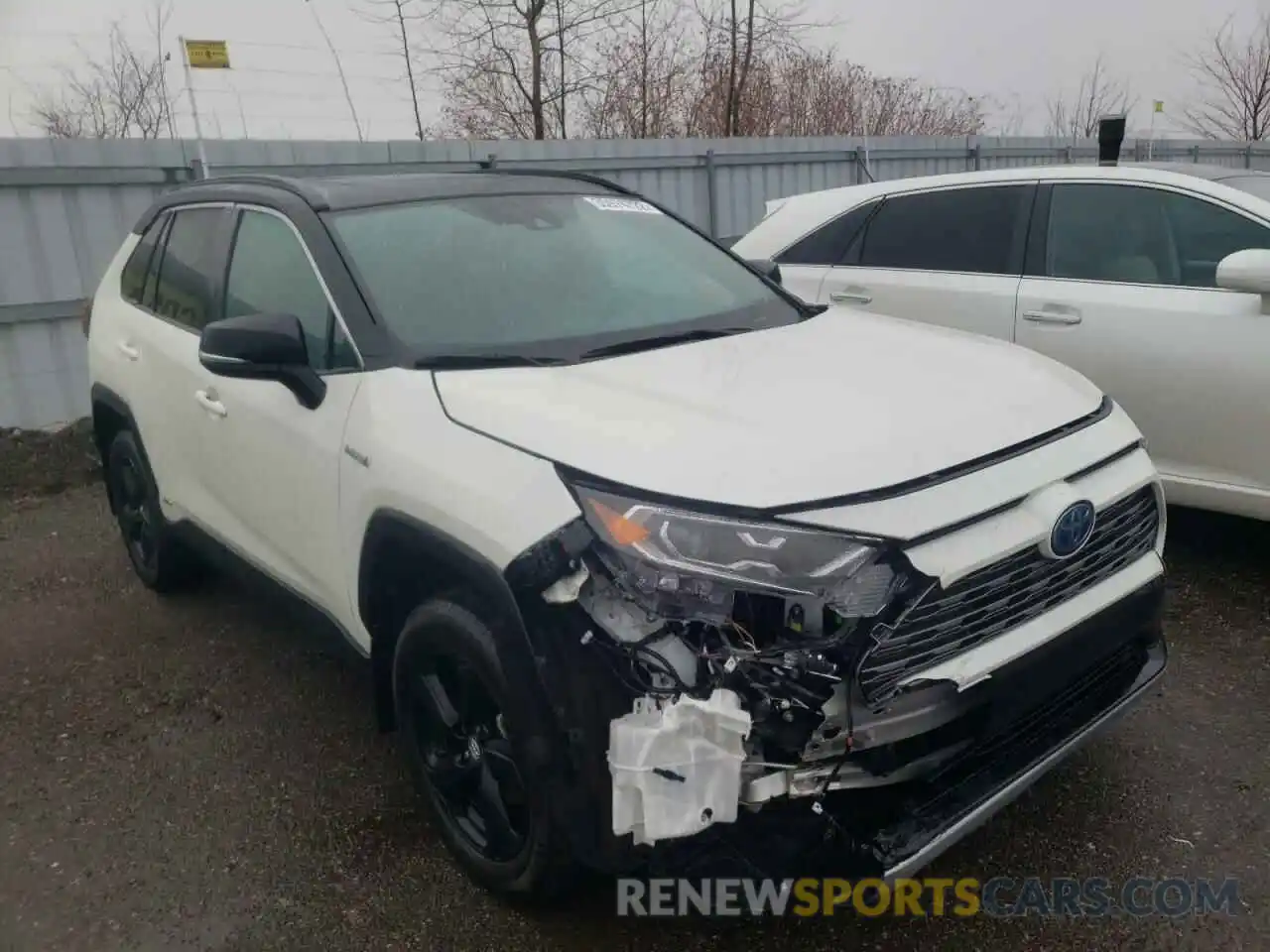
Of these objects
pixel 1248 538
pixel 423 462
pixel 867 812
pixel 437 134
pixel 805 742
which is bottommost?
pixel 1248 538

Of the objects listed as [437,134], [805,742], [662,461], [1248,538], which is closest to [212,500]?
[662,461]

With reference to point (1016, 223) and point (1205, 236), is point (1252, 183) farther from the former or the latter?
point (1016, 223)

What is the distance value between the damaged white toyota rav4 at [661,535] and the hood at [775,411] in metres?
0.01

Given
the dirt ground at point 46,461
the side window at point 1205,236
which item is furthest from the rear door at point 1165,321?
the dirt ground at point 46,461

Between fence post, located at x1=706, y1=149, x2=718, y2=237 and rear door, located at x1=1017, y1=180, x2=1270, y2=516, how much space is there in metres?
6.01

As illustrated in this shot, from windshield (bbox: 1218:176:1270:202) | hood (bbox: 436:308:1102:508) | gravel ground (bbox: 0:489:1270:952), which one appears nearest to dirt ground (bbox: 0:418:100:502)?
gravel ground (bbox: 0:489:1270:952)

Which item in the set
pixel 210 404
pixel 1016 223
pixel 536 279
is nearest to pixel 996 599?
pixel 536 279

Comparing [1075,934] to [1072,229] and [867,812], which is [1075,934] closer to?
[867,812]

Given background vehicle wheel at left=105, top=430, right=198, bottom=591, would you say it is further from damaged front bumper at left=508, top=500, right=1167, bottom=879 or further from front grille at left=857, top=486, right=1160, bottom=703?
front grille at left=857, top=486, right=1160, bottom=703

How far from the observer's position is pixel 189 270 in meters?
3.91

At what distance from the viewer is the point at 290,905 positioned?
264 cm

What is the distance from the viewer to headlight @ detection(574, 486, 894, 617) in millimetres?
1979

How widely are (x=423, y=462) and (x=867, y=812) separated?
1.26 metres

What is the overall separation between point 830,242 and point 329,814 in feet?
12.5
